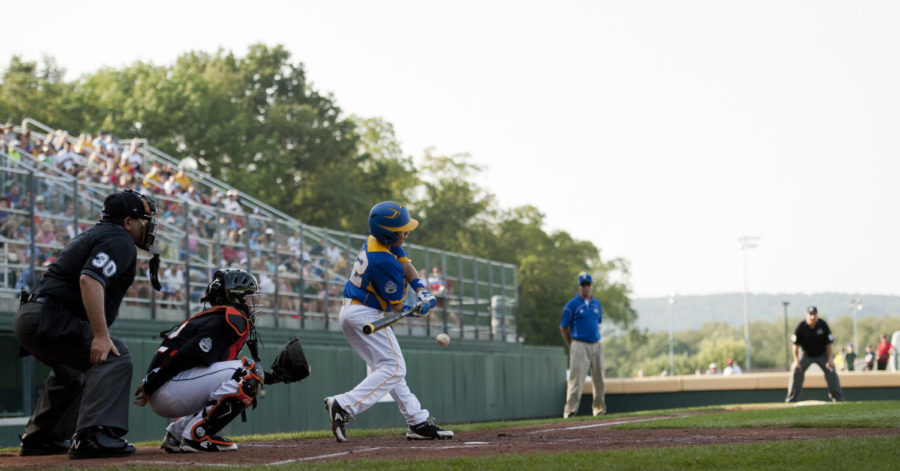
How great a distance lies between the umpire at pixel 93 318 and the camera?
7.59m

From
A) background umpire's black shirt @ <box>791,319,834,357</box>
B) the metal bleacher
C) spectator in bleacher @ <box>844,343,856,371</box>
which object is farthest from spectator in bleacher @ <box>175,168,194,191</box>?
spectator in bleacher @ <box>844,343,856,371</box>

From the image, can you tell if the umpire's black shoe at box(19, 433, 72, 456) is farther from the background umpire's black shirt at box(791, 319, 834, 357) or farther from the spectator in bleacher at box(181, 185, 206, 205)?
the spectator in bleacher at box(181, 185, 206, 205)

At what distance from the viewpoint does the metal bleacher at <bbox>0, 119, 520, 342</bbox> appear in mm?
14945

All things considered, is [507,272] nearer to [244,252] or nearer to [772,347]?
[244,252]

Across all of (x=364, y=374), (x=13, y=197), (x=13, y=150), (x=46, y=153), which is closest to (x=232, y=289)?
(x=13, y=197)

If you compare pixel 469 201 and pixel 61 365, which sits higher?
pixel 469 201

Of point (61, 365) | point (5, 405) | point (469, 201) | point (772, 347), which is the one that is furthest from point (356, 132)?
point (772, 347)

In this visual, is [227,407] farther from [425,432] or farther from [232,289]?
[425,432]

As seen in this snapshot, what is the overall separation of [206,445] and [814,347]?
568 inches

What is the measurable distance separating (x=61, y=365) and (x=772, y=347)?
188 metres

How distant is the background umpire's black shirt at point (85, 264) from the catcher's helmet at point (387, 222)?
7.31ft

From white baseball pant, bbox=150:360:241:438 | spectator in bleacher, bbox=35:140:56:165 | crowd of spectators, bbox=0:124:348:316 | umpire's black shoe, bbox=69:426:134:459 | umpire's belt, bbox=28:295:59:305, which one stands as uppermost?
spectator in bleacher, bbox=35:140:56:165

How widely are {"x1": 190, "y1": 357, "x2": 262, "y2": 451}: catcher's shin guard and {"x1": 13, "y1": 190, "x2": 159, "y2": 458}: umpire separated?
0.53 meters

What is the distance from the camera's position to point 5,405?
13.9 meters
